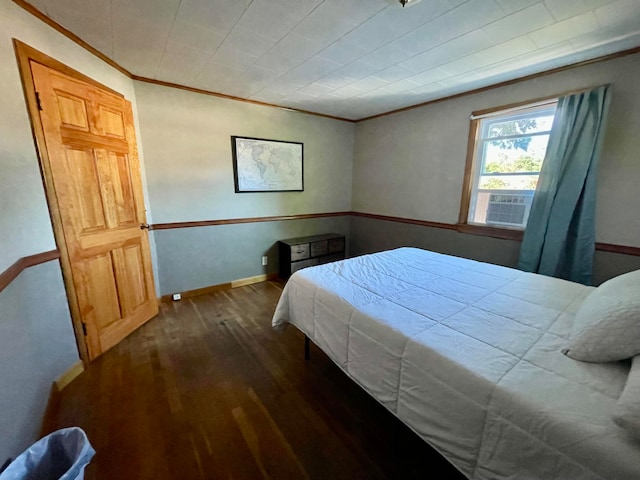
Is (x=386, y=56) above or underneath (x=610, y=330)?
above

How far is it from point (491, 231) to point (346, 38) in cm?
237

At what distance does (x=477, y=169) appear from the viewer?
114 inches

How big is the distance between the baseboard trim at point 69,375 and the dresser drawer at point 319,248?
2.62 m

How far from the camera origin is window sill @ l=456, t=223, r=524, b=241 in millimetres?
2654

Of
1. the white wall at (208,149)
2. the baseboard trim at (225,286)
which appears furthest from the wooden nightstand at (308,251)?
the white wall at (208,149)

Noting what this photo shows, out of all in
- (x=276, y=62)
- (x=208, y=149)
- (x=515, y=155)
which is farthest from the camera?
(x=208, y=149)

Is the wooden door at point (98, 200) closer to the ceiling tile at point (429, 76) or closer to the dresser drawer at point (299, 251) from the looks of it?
the dresser drawer at point (299, 251)

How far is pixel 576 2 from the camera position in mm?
1431

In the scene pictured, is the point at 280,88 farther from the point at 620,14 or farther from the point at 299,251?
the point at 620,14

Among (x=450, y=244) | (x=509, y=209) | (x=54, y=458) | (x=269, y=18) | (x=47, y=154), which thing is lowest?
(x=54, y=458)

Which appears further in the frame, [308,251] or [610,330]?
[308,251]

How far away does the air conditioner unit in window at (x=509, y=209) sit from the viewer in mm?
2619

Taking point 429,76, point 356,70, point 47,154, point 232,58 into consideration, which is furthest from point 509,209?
point 47,154

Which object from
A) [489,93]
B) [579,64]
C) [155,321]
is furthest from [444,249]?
[155,321]
